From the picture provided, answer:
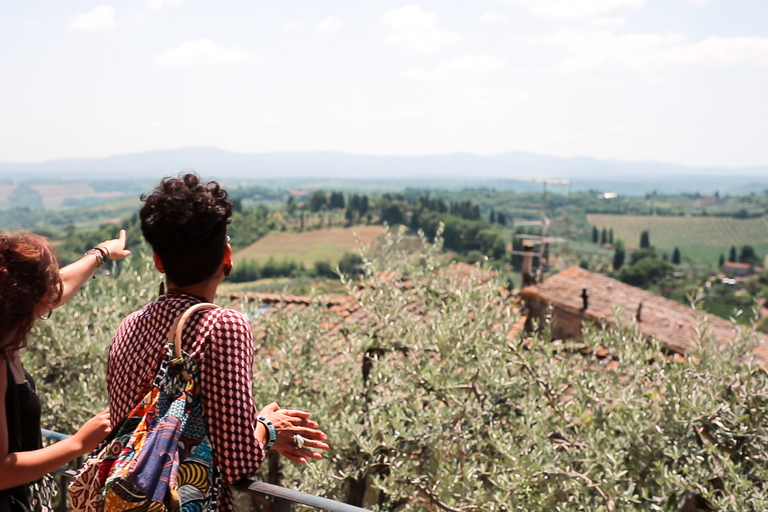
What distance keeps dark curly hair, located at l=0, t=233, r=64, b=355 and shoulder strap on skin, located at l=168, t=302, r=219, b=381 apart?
48cm

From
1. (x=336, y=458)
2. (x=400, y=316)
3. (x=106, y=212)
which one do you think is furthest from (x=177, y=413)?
(x=106, y=212)

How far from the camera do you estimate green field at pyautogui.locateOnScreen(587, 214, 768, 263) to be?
88.1 meters

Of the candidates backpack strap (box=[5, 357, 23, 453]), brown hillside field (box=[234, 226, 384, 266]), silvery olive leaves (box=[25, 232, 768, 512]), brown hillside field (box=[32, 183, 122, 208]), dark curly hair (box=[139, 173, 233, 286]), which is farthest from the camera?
brown hillside field (box=[32, 183, 122, 208])

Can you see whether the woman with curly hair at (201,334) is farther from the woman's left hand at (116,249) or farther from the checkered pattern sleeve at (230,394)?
the woman's left hand at (116,249)

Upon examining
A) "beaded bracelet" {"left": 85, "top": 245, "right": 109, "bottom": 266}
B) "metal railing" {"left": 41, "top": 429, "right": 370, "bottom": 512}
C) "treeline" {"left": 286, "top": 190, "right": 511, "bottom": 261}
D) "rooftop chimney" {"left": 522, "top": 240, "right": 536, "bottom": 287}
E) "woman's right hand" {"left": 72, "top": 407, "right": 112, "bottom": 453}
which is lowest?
"treeline" {"left": 286, "top": 190, "right": 511, "bottom": 261}

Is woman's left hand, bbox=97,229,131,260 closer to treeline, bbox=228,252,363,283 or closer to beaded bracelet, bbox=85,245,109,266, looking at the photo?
beaded bracelet, bbox=85,245,109,266

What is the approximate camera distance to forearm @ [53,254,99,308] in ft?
7.88

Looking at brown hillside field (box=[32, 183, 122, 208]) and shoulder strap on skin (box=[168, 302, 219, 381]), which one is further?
brown hillside field (box=[32, 183, 122, 208])

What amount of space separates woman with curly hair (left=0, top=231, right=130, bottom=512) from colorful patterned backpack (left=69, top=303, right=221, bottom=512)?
0.26 m

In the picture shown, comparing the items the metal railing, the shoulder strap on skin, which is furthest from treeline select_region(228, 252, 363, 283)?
the shoulder strap on skin

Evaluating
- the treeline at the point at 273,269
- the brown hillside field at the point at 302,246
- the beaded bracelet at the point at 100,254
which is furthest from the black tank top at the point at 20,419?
the brown hillside field at the point at 302,246

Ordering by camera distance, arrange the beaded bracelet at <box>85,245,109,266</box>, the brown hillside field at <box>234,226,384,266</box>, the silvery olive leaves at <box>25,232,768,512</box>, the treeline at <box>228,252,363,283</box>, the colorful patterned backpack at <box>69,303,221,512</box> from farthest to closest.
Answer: the brown hillside field at <box>234,226,384,266</box>, the treeline at <box>228,252,363,283</box>, the silvery olive leaves at <box>25,232,768,512</box>, the beaded bracelet at <box>85,245,109,266</box>, the colorful patterned backpack at <box>69,303,221,512</box>

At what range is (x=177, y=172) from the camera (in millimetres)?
2127

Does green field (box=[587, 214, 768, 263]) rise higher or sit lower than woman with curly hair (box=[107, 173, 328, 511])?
lower
